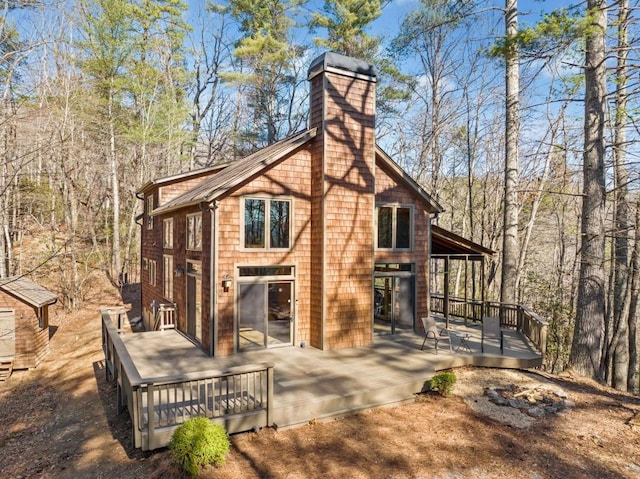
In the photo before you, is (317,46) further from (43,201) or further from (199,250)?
(43,201)

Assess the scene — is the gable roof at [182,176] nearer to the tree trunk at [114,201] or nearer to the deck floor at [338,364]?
the deck floor at [338,364]

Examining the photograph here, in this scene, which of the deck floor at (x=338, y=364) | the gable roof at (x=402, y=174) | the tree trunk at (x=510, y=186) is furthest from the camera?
the tree trunk at (x=510, y=186)

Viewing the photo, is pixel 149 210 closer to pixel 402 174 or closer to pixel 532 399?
pixel 402 174

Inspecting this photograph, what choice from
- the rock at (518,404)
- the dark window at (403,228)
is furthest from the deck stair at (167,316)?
the rock at (518,404)

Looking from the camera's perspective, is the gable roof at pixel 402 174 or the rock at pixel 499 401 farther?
the gable roof at pixel 402 174

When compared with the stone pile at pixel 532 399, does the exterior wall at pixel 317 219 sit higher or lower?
higher

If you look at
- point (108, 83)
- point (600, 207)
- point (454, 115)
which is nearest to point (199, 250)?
point (600, 207)

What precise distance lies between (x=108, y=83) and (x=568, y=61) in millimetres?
18742

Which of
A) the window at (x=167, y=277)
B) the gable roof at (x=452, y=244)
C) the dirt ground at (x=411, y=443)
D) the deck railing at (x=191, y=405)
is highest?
the gable roof at (x=452, y=244)

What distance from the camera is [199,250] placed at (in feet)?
32.0

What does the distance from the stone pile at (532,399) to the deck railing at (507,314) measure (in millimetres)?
1866

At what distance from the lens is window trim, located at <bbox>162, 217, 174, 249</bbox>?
12440 millimetres

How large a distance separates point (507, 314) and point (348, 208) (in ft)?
20.2

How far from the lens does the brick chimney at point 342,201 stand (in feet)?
31.1
